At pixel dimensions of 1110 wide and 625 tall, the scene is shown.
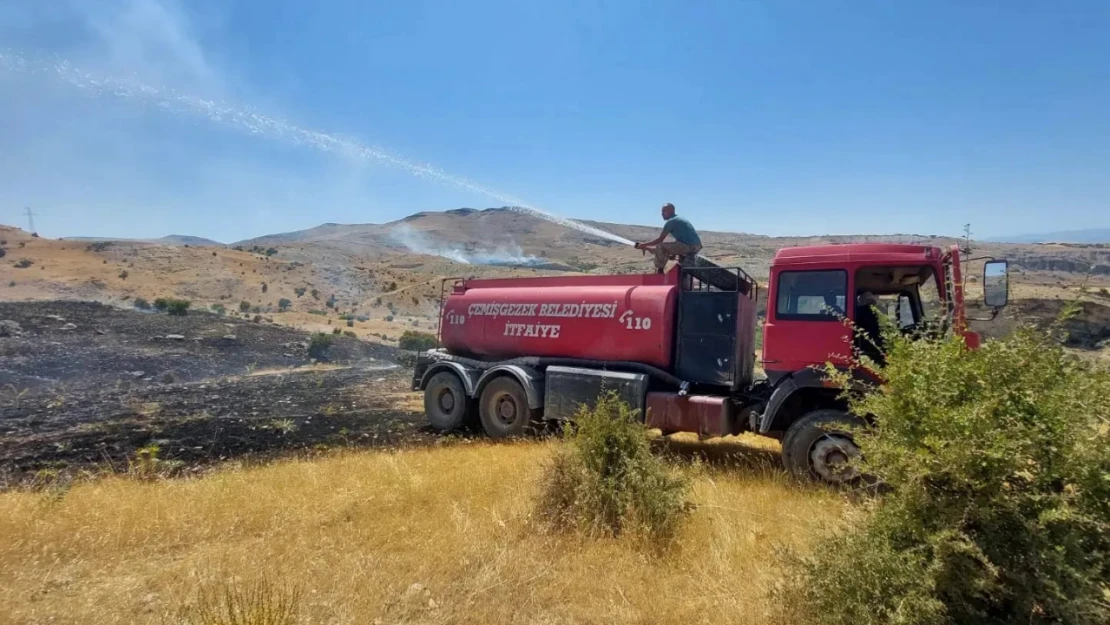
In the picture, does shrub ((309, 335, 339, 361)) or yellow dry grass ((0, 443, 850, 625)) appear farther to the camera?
shrub ((309, 335, 339, 361))

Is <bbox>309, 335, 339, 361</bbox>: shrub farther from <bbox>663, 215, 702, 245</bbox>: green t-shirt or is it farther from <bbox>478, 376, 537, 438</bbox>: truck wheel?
<bbox>663, 215, 702, 245</bbox>: green t-shirt

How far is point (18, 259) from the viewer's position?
46.9 metres

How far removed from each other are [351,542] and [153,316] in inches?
1125

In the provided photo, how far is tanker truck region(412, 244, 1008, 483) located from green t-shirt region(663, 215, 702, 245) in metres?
0.39

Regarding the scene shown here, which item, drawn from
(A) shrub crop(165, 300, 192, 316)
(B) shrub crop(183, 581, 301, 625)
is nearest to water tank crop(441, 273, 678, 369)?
(B) shrub crop(183, 581, 301, 625)

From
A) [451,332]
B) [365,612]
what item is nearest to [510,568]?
[365,612]

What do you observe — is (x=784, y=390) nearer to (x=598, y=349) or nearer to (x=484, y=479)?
(x=598, y=349)

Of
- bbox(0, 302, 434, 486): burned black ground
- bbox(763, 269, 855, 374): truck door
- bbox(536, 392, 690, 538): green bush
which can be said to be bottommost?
bbox(0, 302, 434, 486): burned black ground

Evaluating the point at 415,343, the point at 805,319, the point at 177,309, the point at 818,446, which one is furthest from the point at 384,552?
the point at 177,309

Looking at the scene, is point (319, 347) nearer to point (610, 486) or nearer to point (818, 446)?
point (610, 486)

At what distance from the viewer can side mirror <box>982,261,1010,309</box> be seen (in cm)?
646

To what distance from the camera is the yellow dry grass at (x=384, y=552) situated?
4.25 m

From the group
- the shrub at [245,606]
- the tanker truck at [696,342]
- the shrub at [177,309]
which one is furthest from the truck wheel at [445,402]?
the shrub at [177,309]

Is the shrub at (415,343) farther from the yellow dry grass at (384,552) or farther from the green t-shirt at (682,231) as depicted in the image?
the yellow dry grass at (384,552)
